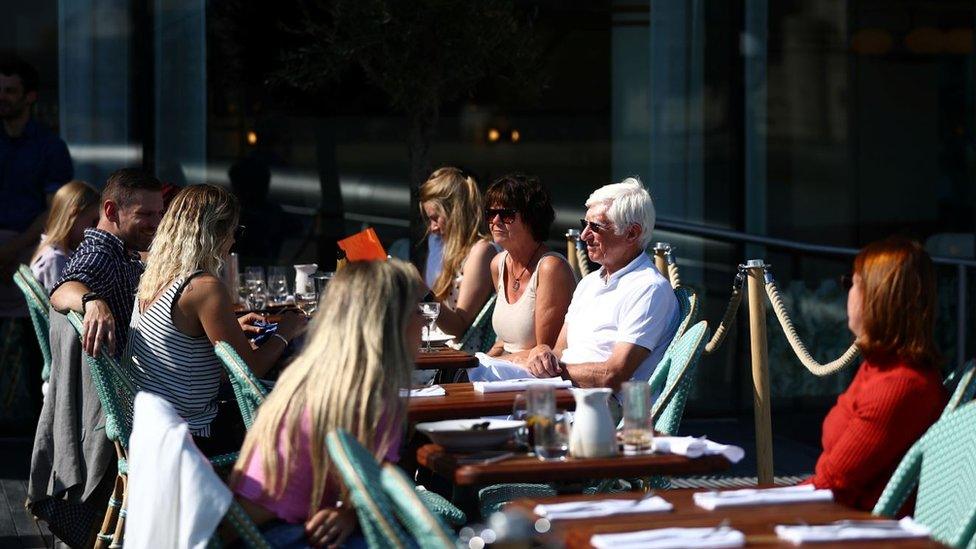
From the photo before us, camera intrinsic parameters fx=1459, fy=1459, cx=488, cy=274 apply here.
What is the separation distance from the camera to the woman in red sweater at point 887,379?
3412 mm

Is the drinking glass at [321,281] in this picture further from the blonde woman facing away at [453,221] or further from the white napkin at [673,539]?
the white napkin at [673,539]

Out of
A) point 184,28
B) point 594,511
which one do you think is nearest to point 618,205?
point 594,511

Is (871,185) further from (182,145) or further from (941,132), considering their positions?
(182,145)

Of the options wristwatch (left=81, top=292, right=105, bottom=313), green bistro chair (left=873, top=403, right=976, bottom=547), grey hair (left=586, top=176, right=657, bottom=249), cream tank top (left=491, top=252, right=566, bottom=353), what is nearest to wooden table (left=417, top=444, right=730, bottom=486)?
green bistro chair (left=873, top=403, right=976, bottom=547)

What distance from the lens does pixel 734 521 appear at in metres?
3.01

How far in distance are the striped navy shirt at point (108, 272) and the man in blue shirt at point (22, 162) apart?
2.78m

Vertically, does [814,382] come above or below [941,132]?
below

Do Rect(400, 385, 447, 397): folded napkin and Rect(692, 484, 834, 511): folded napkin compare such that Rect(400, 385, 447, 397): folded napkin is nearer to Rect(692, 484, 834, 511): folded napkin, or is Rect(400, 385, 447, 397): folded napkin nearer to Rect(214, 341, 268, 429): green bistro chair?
Rect(214, 341, 268, 429): green bistro chair

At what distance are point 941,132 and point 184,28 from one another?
17.0ft

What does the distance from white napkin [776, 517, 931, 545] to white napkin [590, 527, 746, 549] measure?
99 mm

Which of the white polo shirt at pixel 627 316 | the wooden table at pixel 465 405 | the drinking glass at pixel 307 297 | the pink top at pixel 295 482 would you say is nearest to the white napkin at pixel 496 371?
the white polo shirt at pixel 627 316

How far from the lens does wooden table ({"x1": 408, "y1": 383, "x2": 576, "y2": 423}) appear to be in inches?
171

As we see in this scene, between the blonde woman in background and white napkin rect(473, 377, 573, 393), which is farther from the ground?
the blonde woman in background

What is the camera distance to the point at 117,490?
5250mm
